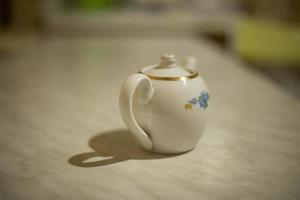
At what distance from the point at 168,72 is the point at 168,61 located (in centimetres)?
2

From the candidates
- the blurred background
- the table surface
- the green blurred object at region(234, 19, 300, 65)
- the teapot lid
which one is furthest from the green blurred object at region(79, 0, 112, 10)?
the teapot lid

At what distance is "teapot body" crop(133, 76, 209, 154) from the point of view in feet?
2.25

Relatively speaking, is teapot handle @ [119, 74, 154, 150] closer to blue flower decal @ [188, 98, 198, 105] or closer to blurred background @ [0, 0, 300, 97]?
blue flower decal @ [188, 98, 198, 105]

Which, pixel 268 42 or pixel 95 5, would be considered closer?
pixel 268 42

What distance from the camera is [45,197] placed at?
0.59 m

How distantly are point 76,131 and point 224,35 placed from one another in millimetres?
1876

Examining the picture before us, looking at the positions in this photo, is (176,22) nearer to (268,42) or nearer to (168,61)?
(268,42)

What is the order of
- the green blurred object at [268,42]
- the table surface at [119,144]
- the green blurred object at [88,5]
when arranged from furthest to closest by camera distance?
the green blurred object at [88,5]
the green blurred object at [268,42]
the table surface at [119,144]

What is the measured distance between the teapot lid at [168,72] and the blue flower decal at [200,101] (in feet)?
0.13

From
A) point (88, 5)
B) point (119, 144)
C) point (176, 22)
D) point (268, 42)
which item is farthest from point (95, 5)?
point (119, 144)

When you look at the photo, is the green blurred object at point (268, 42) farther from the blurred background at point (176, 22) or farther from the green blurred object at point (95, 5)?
the green blurred object at point (95, 5)

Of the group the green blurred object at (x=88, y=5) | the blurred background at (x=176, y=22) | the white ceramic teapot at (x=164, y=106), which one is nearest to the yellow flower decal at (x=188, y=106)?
the white ceramic teapot at (x=164, y=106)

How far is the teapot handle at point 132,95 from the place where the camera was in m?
0.67

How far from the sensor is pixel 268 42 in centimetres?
227
